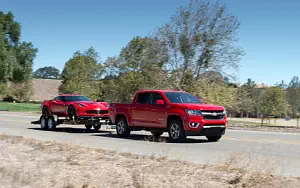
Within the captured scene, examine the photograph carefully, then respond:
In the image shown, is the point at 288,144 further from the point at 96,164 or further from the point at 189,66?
the point at 189,66

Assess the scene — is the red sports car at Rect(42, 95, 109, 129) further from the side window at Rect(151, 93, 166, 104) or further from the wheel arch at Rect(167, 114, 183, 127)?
the wheel arch at Rect(167, 114, 183, 127)

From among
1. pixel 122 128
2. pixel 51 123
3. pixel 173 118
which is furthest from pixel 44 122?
pixel 173 118

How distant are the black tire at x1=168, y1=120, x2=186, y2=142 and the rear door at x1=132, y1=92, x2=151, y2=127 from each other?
1282mm

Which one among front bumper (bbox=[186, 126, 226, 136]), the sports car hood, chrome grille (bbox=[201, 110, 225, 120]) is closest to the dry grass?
front bumper (bbox=[186, 126, 226, 136])

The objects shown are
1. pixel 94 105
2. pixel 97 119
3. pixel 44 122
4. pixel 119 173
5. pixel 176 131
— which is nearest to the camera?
pixel 119 173

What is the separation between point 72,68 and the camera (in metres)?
59.1

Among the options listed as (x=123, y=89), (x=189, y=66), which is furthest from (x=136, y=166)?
(x=123, y=89)

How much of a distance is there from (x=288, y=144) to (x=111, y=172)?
29.4 feet

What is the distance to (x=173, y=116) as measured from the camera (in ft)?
52.9

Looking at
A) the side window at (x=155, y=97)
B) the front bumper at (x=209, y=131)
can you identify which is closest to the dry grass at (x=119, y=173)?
the front bumper at (x=209, y=131)

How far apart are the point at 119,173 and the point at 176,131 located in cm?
768

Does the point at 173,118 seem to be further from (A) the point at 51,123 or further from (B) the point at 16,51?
(B) the point at 16,51

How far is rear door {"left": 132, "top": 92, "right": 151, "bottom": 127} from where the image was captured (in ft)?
56.4

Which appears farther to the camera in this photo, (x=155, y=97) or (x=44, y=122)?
(x=44, y=122)
